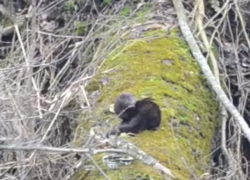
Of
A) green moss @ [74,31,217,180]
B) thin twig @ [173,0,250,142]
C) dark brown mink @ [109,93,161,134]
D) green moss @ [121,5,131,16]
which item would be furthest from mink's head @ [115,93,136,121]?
green moss @ [121,5,131,16]

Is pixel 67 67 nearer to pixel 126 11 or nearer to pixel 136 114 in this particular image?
pixel 126 11

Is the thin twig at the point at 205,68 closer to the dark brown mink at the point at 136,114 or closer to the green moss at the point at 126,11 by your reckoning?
→ the green moss at the point at 126,11

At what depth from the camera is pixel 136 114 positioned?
4.25 meters

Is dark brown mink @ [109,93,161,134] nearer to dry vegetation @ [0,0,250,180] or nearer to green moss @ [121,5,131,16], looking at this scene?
dry vegetation @ [0,0,250,180]

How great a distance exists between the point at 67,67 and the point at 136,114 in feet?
4.40

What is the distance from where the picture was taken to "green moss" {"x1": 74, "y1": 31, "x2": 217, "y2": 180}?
4.00 meters

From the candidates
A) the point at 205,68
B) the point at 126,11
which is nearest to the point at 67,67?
the point at 126,11

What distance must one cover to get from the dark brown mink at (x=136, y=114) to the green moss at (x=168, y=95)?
0.05 m

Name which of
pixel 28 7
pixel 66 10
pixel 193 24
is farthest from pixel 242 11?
pixel 28 7

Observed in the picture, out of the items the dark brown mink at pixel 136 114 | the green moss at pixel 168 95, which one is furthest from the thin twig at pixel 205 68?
Answer: the dark brown mink at pixel 136 114

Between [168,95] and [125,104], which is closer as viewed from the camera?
[125,104]

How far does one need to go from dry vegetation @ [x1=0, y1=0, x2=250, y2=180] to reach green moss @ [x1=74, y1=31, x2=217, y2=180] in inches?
5.3

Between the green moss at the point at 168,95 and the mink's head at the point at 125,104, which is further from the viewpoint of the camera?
the mink's head at the point at 125,104

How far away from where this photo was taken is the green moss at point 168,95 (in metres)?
4.00
